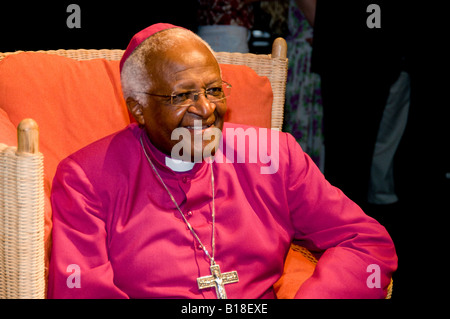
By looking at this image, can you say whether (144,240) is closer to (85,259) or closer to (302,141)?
(85,259)

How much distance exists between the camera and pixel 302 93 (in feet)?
14.4

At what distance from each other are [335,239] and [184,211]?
1.86 ft

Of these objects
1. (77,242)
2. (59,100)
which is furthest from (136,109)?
(77,242)

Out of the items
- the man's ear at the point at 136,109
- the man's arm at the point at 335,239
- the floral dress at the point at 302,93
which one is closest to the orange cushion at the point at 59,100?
the man's ear at the point at 136,109

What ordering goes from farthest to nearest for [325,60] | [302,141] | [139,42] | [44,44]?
[302,141] → [325,60] → [44,44] → [139,42]

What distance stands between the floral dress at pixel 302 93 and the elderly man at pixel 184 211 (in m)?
2.26

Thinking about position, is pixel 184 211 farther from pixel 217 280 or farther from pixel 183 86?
pixel 183 86

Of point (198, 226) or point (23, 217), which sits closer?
point (23, 217)

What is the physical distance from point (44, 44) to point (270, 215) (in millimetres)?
2242

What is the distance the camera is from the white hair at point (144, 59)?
6.27 ft

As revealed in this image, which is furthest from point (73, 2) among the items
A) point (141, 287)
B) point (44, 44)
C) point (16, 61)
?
point (141, 287)

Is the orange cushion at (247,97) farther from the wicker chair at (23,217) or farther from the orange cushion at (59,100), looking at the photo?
the wicker chair at (23,217)

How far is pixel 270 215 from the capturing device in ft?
6.82

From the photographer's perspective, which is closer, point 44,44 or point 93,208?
point 93,208
